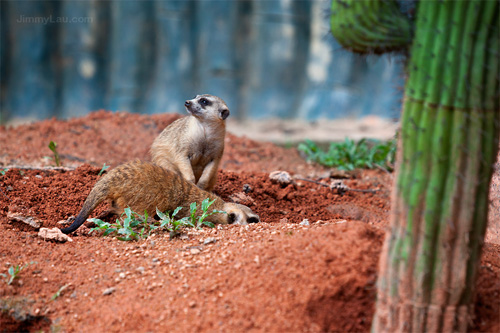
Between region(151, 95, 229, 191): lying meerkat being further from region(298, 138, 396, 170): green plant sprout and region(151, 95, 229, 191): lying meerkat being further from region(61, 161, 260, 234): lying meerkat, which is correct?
region(298, 138, 396, 170): green plant sprout

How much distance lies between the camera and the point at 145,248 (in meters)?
2.91

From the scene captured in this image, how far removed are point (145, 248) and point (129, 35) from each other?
301 inches

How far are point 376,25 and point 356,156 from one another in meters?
4.18

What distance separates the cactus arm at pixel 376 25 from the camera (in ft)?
6.53

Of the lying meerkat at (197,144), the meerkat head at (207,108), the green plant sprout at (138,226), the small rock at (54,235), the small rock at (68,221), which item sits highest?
the meerkat head at (207,108)

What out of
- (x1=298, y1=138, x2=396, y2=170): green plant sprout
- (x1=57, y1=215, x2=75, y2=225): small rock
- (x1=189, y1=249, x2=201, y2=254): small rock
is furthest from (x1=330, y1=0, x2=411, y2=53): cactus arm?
(x1=298, y1=138, x2=396, y2=170): green plant sprout

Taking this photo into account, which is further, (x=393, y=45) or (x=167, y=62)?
(x=167, y=62)

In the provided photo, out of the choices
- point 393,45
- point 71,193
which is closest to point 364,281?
point 393,45

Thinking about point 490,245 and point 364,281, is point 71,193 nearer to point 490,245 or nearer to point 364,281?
point 364,281

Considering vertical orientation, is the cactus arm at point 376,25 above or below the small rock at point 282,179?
above

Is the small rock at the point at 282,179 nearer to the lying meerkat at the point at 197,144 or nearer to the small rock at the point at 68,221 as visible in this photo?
the lying meerkat at the point at 197,144

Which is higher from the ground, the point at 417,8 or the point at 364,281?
the point at 417,8

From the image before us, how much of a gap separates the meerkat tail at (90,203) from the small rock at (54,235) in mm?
43

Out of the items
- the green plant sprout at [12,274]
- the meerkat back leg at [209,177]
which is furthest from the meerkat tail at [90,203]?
the meerkat back leg at [209,177]
